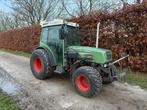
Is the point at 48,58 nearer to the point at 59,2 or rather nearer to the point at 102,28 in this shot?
the point at 102,28

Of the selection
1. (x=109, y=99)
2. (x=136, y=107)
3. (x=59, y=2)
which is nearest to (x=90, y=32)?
(x=109, y=99)

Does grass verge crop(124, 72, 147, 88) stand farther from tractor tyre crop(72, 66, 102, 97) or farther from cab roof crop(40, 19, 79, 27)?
cab roof crop(40, 19, 79, 27)

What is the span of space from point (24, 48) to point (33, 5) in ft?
28.8

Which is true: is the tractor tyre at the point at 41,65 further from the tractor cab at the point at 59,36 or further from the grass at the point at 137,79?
the grass at the point at 137,79

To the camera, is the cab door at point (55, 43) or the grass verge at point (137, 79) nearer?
the cab door at point (55, 43)

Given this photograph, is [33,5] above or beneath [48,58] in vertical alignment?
above

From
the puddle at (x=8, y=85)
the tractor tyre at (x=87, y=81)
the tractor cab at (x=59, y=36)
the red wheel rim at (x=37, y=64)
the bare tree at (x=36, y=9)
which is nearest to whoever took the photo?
the tractor tyre at (x=87, y=81)

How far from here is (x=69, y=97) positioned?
4965mm

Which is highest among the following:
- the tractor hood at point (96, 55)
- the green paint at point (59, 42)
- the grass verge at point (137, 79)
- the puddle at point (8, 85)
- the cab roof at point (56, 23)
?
the cab roof at point (56, 23)

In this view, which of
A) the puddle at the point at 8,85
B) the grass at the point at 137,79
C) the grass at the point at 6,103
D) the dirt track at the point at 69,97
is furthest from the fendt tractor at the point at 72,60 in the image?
the grass at the point at 6,103

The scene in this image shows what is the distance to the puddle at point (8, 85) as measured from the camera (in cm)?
563

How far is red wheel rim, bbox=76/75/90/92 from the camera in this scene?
491cm

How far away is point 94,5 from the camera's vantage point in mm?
18688

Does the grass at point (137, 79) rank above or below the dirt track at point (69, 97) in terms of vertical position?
above
